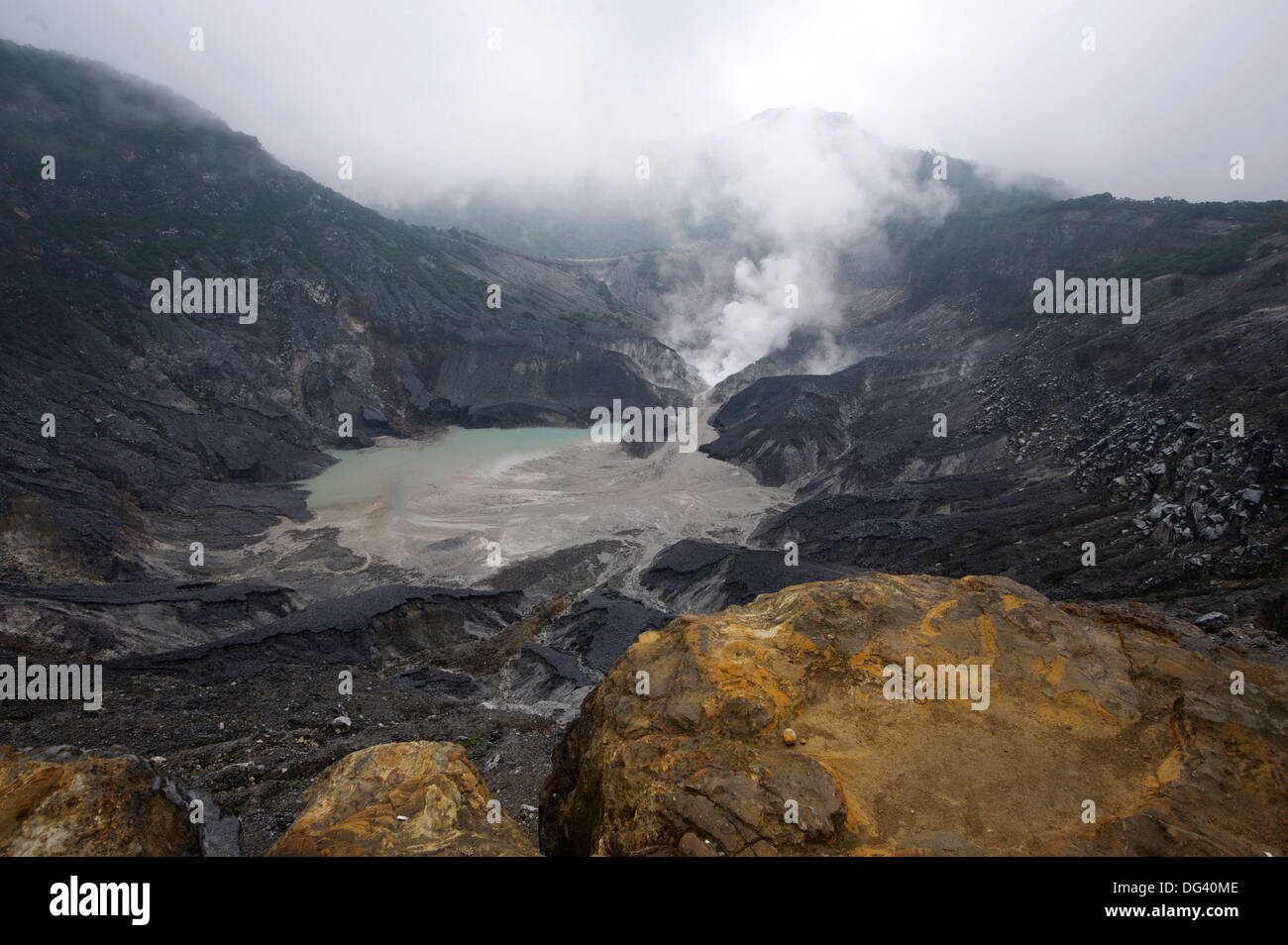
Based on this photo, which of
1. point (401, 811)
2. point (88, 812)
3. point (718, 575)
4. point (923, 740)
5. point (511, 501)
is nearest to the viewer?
point (88, 812)

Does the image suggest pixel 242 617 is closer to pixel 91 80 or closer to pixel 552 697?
pixel 552 697

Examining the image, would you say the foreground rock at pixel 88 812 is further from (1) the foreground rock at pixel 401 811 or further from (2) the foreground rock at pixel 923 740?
(2) the foreground rock at pixel 923 740

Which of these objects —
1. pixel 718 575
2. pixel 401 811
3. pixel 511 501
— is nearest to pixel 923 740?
pixel 401 811

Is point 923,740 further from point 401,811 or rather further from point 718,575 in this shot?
point 718,575

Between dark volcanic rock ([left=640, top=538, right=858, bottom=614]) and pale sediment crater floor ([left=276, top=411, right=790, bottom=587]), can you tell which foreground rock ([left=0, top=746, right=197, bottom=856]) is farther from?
pale sediment crater floor ([left=276, top=411, right=790, bottom=587])

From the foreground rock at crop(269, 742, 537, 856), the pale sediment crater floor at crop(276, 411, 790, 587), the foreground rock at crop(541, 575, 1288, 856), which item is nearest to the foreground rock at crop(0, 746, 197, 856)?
the foreground rock at crop(269, 742, 537, 856)
